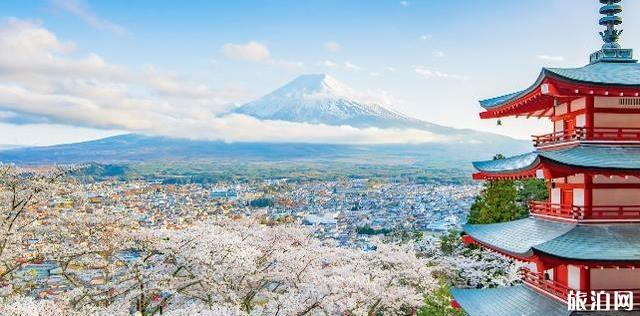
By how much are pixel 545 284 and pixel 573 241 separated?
5.19 feet

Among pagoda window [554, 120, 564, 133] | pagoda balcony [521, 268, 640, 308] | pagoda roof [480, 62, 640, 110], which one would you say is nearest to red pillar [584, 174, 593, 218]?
pagoda balcony [521, 268, 640, 308]

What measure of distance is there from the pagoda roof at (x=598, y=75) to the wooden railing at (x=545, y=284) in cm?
312

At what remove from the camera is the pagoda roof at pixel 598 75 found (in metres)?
8.80

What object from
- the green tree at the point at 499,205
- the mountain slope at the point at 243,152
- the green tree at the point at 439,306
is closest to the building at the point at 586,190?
the green tree at the point at 439,306

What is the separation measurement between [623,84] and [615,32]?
2233mm

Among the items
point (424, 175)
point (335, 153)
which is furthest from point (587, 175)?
point (335, 153)

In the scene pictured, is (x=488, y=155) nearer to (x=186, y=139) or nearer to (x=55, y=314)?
(x=186, y=139)

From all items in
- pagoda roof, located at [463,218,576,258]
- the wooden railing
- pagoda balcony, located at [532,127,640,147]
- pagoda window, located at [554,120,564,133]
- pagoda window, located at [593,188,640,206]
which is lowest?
the wooden railing

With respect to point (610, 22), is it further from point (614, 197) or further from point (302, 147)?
point (302, 147)

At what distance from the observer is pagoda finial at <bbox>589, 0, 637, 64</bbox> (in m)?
10.4

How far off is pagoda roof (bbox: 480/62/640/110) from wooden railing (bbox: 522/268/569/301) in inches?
123

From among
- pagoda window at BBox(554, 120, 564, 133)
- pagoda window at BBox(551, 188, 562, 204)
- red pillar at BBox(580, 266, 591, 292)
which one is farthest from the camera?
pagoda window at BBox(554, 120, 564, 133)

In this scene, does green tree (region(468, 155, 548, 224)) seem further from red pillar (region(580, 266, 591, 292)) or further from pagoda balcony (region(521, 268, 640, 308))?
red pillar (region(580, 266, 591, 292))

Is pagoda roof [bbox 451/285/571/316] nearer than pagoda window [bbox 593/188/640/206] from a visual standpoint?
No
